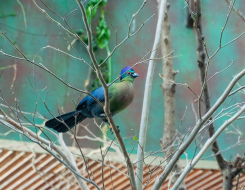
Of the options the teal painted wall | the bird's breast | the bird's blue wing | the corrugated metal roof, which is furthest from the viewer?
the teal painted wall

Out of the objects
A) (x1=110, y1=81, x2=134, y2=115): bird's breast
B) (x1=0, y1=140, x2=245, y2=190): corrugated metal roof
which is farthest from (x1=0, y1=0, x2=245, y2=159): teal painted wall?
(x1=110, y1=81, x2=134, y2=115): bird's breast

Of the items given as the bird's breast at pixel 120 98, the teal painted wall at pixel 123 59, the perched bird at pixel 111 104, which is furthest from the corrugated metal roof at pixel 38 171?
the bird's breast at pixel 120 98

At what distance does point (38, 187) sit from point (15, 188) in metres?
0.28

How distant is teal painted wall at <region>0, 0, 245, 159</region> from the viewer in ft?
15.2

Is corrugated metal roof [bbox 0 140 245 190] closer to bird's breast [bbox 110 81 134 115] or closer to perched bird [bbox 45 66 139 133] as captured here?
perched bird [bbox 45 66 139 133]

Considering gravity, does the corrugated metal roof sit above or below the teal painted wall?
below

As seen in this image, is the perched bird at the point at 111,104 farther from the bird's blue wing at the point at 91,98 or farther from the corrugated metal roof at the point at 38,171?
the corrugated metal roof at the point at 38,171

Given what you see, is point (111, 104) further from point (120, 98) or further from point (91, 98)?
point (91, 98)

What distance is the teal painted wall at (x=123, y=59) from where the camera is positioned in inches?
182

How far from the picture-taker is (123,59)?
4.97 m

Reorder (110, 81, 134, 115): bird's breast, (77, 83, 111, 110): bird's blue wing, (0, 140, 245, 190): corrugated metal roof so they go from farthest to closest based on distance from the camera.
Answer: (0, 140, 245, 190): corrugated metal roof
(77, 83, 111, 110): bird's blue wing
(110, 81, 134, 115): bird's breast

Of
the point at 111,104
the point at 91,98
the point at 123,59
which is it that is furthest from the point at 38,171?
the point at 123,59

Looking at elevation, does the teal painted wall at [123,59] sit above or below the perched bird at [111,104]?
above

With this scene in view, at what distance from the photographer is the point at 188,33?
5.13 metres
